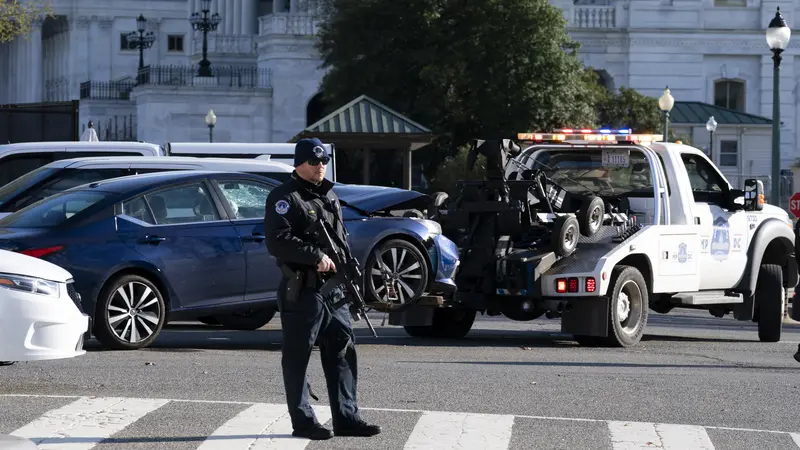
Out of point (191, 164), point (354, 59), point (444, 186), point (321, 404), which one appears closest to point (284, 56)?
point (354, 59)

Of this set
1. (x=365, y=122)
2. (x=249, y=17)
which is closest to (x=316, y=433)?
(x=365, y=122)

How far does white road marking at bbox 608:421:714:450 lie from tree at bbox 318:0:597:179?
134 feet

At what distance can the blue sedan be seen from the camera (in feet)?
49.2

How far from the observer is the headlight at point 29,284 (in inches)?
450

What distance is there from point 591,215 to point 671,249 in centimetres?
140


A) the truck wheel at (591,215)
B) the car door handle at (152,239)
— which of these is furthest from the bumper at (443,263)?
the car door handle at (152,239)

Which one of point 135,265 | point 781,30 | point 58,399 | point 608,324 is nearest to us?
point 58,399

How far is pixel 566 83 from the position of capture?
53281mm

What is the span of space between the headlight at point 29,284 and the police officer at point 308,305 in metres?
2.29

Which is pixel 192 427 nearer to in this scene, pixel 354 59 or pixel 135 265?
pixel 135 265

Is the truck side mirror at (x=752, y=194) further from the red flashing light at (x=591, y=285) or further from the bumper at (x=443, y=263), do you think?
the bumper at (x=443, y=263)

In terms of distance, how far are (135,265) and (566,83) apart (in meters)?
39.2

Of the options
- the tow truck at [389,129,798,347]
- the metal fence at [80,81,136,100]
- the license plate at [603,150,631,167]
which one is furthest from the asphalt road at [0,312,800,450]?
the metal fence at [80,81,136,100]

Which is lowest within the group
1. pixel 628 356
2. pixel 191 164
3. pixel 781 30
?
pixel 628 356
